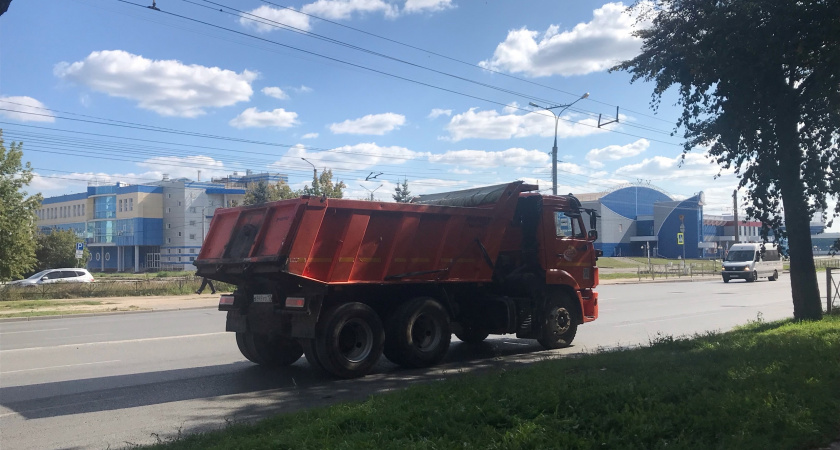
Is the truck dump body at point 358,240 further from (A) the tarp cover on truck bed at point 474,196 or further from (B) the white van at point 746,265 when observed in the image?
(B) the white van at point 746,265

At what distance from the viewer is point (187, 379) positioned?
32.3 ft

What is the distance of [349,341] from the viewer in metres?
10.0

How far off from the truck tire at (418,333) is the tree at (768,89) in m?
6.19

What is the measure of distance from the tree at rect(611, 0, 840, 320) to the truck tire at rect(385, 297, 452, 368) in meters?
6.19

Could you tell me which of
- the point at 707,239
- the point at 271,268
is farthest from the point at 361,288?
the point at 707,239

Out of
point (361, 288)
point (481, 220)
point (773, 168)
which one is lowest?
point (361, 288)

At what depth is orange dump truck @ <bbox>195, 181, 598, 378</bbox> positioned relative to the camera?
9.53 meters

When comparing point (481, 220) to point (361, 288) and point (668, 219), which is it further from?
point (668, 219)

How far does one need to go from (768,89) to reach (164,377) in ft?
36.3

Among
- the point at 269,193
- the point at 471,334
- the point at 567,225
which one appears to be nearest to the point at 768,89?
the point at 567,225

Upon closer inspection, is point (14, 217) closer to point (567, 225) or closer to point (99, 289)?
point (99, 289)

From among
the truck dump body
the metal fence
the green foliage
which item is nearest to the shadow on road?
the truck dump body

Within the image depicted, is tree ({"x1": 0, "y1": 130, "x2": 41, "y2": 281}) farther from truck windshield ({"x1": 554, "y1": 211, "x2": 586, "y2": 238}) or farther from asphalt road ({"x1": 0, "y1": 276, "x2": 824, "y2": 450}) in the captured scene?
truck windshield ({"x1": 554, "y1": 211, "x2": 586, "y2": 238})

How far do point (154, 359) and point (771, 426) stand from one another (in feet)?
31.6
